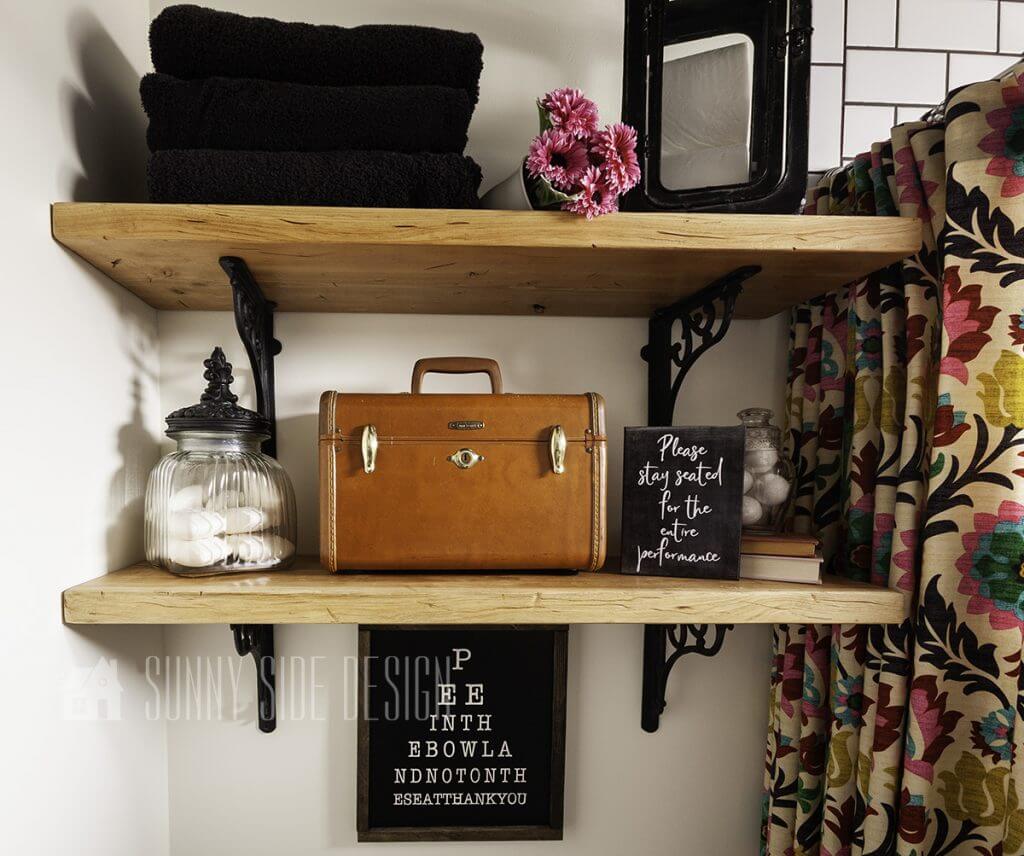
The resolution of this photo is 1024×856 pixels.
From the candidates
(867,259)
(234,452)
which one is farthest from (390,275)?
(867,259)

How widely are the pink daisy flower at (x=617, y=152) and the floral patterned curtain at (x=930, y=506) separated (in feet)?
1.23

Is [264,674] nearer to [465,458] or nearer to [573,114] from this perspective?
[465,458]

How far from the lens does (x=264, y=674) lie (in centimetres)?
103

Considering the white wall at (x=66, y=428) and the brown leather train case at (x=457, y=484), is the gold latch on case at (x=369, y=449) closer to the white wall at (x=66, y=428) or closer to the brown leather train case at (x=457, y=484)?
the brown leather train case at (x=457, y=484)

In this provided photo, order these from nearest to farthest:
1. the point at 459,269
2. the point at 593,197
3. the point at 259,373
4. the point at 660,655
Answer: the point at 593,197, the point at 459,269, the point at 259,373, the point at 660,655

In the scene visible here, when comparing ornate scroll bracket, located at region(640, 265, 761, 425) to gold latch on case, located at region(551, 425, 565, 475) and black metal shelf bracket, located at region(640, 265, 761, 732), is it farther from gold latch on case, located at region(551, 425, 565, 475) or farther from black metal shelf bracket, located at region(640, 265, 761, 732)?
gold latch on case, located at region(551, 425, 565, 475)

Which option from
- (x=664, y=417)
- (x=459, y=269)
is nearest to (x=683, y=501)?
(x=664, y=417)

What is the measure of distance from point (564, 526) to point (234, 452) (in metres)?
0.47

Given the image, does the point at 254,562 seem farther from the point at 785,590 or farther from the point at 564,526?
the point at 785,590

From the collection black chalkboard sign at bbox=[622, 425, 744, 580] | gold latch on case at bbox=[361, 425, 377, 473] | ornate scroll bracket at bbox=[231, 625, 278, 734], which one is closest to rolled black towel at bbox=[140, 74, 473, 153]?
gold latch on case at bbox=[361, 425, 377, 473]

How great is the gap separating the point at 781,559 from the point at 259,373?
0.81 metres

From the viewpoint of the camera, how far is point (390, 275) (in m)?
0.87

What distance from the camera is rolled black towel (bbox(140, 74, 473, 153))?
0.79 m

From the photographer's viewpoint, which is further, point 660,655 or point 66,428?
point 660,655
